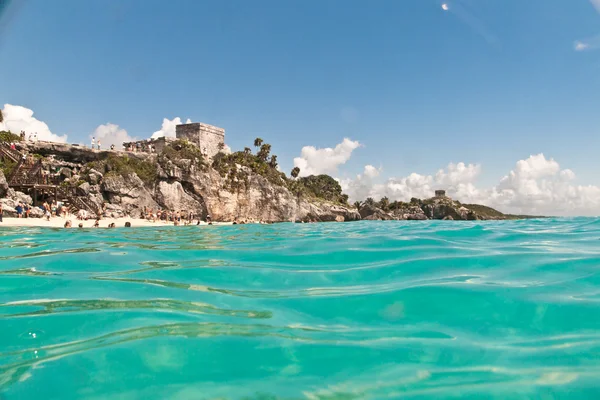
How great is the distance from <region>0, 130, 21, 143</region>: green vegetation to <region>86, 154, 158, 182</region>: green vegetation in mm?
8386

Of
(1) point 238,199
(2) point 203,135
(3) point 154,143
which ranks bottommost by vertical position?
(1) point 238,199

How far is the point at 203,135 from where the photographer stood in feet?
174

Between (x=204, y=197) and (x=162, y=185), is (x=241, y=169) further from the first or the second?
(x=162, y=185)

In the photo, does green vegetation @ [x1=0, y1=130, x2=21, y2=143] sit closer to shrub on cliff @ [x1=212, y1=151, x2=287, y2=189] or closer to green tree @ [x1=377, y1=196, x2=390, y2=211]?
shrub on cliff @ [x1=212, y1=151, x2=287, y2=189]

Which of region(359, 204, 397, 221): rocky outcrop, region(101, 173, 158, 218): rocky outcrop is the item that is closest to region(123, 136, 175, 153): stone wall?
region(101, 173, 158, 218): rocky outcrop

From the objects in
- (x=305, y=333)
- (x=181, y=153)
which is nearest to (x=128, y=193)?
(x=181, y=153)

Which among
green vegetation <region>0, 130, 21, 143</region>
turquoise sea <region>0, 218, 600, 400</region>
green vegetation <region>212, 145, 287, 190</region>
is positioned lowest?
turquoise sea <region>0, 218, 600, 400</region>

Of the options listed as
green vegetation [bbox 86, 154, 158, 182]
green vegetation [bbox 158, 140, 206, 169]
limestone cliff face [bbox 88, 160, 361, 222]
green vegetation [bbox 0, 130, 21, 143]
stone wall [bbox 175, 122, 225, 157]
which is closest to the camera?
limestone cliff face [bbox 88, 160, 361, 222]

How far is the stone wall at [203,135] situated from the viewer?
173ft

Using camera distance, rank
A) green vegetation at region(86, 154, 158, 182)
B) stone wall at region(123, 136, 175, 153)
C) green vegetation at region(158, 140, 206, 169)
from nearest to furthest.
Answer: green vegetation at region(86, 154, 158, 182) → green vegetation at region(158, 140, 206, 169) → stone wall at region(123, 136, 175, 153)

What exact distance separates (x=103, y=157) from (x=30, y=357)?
4635 centimetres

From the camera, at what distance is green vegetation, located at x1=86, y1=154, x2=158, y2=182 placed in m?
40.5

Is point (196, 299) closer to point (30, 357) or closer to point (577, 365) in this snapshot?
point (30, 357)

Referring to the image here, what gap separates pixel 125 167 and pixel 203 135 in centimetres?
1400
